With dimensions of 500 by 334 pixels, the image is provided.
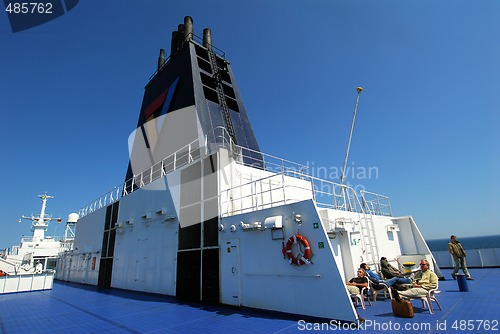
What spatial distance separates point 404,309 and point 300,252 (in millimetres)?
2044

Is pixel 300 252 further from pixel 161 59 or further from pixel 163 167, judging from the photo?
pixel 161 59

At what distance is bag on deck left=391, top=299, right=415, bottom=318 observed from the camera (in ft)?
16.0

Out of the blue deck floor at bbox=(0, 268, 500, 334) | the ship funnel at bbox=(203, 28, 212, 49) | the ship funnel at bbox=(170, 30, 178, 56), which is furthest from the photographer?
the ship funnel at bbox=(170, 30, 178, 56)

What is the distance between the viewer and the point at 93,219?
51.7 feet

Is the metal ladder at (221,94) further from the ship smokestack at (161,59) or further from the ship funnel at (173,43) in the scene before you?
the ship smokestack at (161,59)

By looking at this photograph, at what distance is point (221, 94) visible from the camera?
12570mm

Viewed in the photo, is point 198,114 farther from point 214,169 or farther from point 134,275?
Result: point 134,275

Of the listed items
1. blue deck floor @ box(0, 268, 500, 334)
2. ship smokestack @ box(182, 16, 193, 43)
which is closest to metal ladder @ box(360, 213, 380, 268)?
blue deck floor @ box(0, 268, 500, 334)

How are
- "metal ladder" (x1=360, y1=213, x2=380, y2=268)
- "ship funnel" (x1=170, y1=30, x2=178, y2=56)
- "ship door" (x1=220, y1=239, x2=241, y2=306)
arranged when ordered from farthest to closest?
"ship funnel" (x1=170, y1=30, x2=178, y2=56) → "metal ladder" (x1=360, y1=213, x2=380, y2=268) → "ship door" (x1=220, y1=239, x2=241, y2=306)

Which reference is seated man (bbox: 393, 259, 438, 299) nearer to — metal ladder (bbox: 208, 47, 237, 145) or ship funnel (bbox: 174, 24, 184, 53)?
metal ladder (bbox: 208, 47, 237, 145)

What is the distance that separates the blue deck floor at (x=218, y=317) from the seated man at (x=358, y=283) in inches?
16.1

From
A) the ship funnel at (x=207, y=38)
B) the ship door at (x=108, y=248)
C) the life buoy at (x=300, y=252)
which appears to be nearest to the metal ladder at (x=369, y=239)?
the life buoy at (x=300, y=252)

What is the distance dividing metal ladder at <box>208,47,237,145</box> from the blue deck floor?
6591mm

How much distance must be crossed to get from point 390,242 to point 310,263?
5042mm
